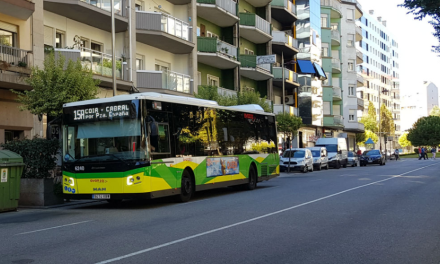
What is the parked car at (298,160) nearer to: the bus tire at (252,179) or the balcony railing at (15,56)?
the bus tire at (252,179)

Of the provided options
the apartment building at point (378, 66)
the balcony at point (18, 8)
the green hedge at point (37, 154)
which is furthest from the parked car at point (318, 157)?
the apartment building at point (378, 66)

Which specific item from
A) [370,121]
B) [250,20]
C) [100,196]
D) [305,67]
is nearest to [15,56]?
[100,196]

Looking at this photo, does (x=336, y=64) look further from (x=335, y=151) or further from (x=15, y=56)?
(x=15, y=56)

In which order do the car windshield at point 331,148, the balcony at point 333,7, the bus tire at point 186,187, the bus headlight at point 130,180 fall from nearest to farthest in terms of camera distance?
the bus headlight at point 130,180 → the bus tire at point 186,187 → the car windshield at point 331,148 → the balcony at point 333,7

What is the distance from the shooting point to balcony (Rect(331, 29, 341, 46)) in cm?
6609

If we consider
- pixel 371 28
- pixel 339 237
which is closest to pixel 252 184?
pixel 339 237

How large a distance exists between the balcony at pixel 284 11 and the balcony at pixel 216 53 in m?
12.6

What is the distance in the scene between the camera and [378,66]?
121m

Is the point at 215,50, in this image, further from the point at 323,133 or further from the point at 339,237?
the point at 323,133

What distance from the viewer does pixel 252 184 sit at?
20219 mm

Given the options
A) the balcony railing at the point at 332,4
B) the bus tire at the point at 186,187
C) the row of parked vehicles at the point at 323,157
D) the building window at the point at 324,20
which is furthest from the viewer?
the balcony railing at the point at 332,4

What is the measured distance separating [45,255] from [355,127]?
6815 cm

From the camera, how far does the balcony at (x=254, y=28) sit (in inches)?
1609

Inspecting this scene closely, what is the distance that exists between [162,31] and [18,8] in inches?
354
